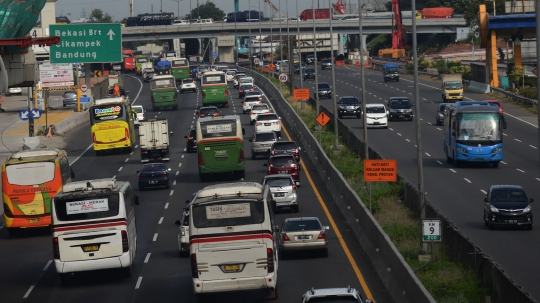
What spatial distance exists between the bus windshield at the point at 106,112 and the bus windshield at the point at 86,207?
113 feet

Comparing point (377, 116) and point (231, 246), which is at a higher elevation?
point (377, 116)

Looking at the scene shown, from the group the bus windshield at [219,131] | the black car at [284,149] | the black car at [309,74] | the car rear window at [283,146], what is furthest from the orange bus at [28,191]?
the black car at [309,74]

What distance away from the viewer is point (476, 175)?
44438mm

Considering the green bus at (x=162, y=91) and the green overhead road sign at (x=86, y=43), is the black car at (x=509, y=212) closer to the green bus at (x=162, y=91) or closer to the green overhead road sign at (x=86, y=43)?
the green overhead road sign at (x=86, y=43)

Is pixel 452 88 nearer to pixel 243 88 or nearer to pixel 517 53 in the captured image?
pixel 517 53

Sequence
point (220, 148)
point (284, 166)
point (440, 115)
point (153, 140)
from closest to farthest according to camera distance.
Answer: point (284, 166), point (220, 148), point (153, 140), point (440, 115)

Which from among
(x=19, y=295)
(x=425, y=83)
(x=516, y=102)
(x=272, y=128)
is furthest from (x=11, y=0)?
(x=425, y=83)

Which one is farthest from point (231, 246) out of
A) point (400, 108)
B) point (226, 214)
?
point (400, 108)

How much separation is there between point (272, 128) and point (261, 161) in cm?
828

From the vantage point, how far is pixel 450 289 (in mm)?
18969

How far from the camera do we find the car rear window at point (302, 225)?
88.6 feet

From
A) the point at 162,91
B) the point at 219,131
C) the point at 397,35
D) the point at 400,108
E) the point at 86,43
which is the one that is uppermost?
the point at 397,35

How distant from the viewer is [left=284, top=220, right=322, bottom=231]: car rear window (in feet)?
88.6

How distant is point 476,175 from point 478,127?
325cm
